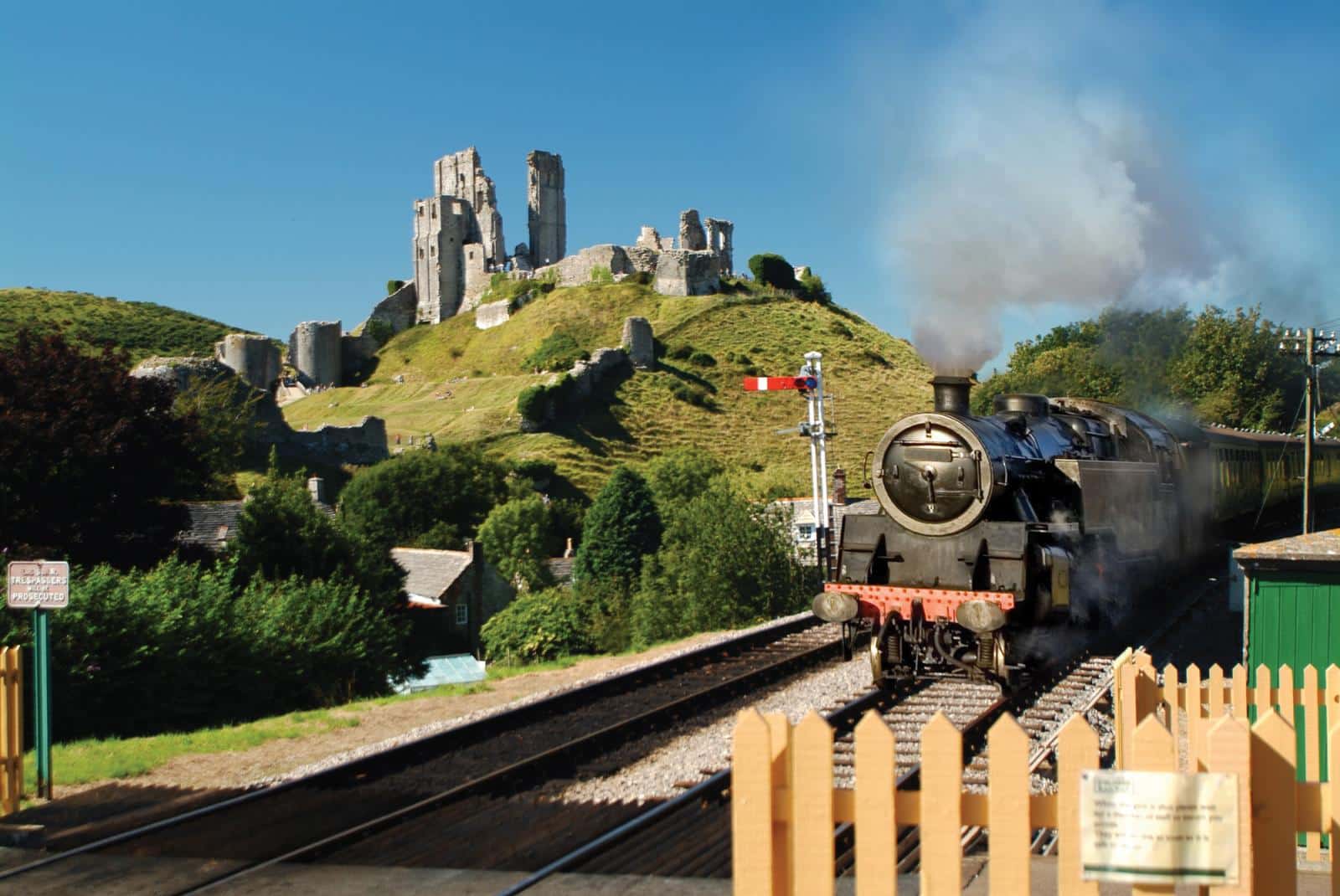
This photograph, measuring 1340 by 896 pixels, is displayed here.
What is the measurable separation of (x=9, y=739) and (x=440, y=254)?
110 m

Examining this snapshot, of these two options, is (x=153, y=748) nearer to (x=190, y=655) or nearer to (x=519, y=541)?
(x=190, y=655)

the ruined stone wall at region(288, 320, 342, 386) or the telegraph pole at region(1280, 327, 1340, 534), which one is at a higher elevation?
the ruined stone wall at region(288, 320, 342, 386)

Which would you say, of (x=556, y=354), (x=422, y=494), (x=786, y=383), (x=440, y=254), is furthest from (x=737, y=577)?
(x=440, y=254)

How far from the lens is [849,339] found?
99.2 meters

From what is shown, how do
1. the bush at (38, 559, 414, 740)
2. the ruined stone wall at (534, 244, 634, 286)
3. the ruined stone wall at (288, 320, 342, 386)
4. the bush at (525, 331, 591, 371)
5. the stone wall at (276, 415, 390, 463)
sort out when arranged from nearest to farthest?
the bush at (38, 559, 414, 740), the stone wall at (276, 415, 390, 463), the bush at (525, 331, 591, 371), the ruined stone wall at (288, 320, 342, 386), the ruined stone wall at (534, 244, 634, 286)

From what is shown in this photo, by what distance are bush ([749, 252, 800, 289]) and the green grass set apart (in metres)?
100

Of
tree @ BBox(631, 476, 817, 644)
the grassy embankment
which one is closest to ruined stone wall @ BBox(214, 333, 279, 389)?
tree @ BBox(631, 476, 817, 644)

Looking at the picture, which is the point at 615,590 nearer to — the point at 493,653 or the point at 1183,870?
the point at 493,653

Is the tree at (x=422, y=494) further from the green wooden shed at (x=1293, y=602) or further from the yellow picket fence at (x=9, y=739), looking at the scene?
the green wooden shed at (x=1293, y=602)

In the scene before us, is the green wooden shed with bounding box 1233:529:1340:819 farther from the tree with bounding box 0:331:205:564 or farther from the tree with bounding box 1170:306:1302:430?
the tree with bounding box 1170:306:1302:430

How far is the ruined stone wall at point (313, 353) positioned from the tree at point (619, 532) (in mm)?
50304

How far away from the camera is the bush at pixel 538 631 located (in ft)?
119

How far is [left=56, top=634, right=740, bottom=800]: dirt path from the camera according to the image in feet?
31.8

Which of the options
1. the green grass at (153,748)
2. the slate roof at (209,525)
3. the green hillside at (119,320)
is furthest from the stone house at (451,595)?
the green hillside at (119,320)
